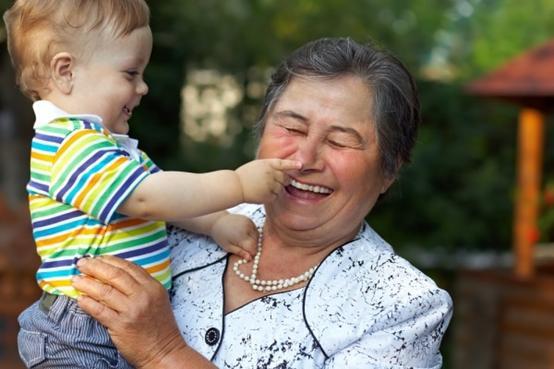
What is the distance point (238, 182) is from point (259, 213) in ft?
1.76

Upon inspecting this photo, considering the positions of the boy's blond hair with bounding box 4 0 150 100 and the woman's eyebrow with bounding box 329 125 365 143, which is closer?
the boy's blond hair with bounding box 4 0 150 100

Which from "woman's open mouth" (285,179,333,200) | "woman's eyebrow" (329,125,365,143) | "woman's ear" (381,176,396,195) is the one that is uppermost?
"woman's eyebrow" (329,125,365,143)

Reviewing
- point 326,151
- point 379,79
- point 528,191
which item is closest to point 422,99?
point 528,191

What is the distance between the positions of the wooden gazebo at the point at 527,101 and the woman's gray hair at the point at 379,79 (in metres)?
4.83

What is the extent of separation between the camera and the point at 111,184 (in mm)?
2115

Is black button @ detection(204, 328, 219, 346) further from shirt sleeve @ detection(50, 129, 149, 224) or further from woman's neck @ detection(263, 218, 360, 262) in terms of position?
shirt sleeve @ detection(50, 129, 149, 224)

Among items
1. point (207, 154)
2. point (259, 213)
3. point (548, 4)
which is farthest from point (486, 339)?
point (548, 4)

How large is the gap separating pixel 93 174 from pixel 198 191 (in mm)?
231

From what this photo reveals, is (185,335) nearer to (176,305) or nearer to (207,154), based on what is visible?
(176,305)

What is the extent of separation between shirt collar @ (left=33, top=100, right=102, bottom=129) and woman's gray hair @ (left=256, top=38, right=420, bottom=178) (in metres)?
0.58

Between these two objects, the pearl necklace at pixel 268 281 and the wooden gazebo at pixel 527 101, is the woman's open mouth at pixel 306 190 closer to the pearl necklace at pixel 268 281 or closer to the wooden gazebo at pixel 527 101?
the pearl necklace at pixel 268 281

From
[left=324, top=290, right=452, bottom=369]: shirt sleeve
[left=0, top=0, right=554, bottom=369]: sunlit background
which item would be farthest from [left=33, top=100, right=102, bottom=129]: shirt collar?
[left=0, top=0, right=554, bottom=369]: sunlit background

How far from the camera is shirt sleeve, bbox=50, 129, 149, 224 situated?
211 centimetres

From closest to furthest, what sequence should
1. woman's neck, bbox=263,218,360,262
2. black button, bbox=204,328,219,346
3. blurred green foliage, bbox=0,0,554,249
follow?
black button, bbox=204,328,219,346 < woman's neck, bbox=263,218,360,262 < blurred green foliage, bbox=0,0,554,249
